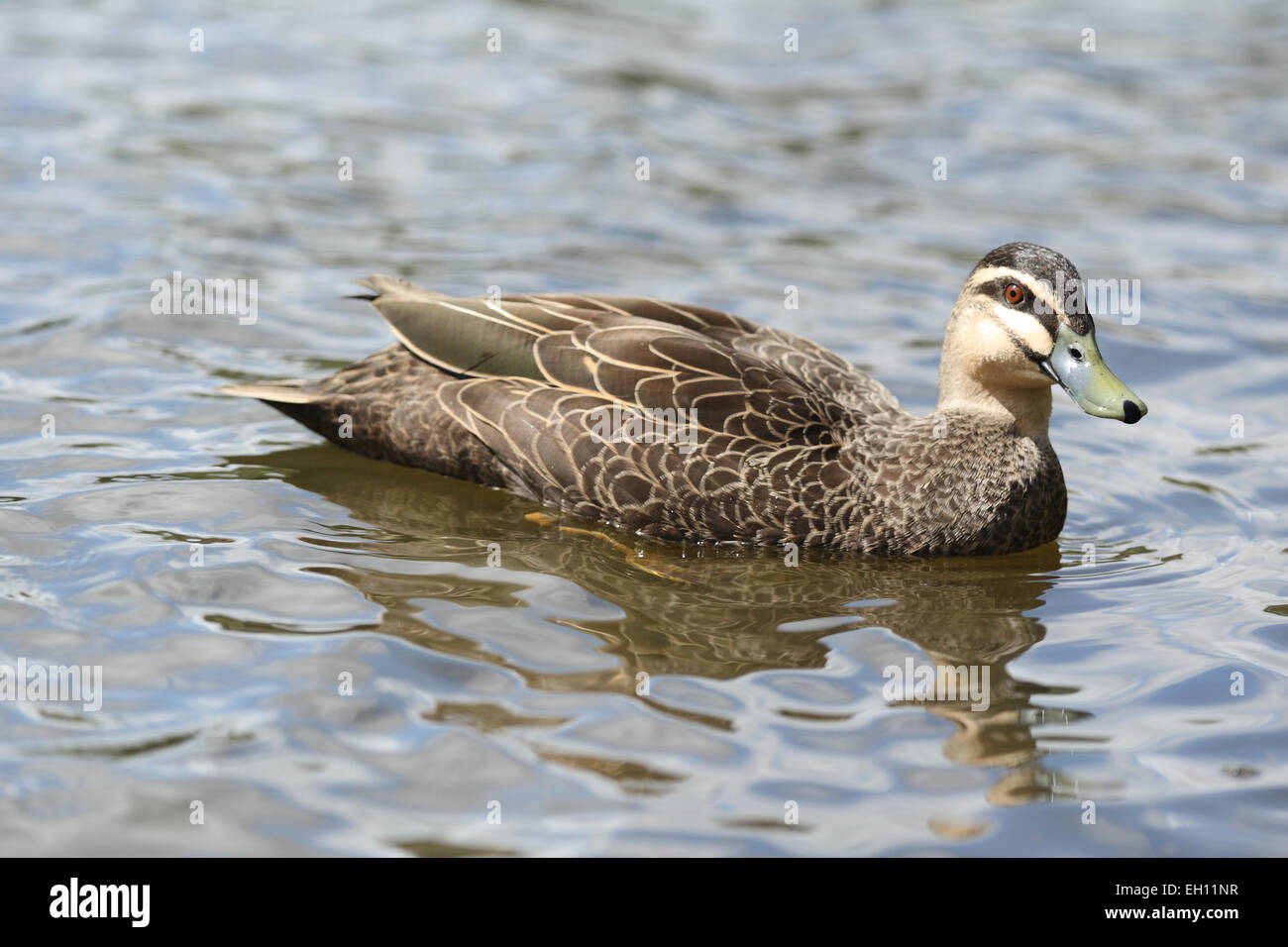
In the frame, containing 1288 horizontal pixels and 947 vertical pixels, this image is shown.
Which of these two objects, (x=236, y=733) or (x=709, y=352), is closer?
(x=236, y=733)

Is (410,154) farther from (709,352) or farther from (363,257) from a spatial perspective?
(709,352)

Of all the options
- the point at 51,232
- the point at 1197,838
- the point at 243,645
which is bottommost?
the point at 1197,838

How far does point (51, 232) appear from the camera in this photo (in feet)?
38.1

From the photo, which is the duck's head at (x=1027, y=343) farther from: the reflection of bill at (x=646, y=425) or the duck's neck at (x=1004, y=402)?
the reflection of bill at (x=646, y=425)

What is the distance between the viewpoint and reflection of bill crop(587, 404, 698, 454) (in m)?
7.82

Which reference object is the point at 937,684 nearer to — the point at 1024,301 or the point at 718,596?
the point at 718,596

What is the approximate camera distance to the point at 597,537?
802 cm

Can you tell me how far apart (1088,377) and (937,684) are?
175 centimetres

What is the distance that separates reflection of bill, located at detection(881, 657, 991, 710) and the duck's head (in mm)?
1426

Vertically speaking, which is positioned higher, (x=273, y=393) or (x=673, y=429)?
(x=273, y=393)

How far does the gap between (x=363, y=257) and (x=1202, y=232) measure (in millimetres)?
6731

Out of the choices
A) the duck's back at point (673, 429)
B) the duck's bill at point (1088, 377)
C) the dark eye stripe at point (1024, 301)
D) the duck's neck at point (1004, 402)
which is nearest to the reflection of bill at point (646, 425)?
the duck's back at point (673, 429)

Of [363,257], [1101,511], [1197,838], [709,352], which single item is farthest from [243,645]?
[363,257]

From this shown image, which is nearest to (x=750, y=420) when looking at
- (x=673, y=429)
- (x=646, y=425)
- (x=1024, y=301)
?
(x=673, y=429)
